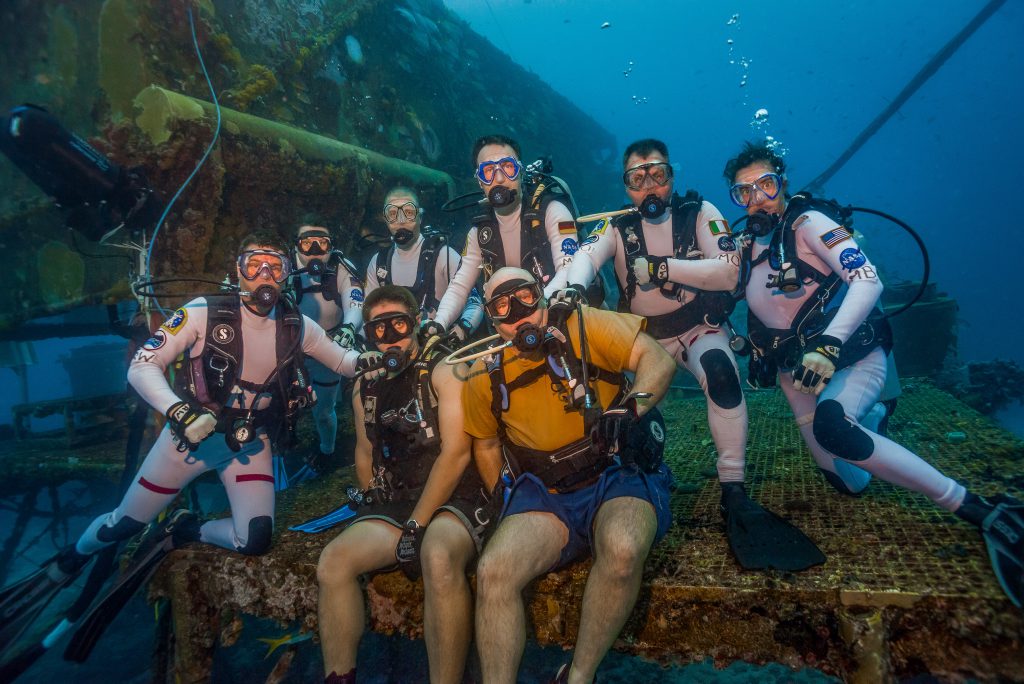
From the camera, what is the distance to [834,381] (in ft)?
11.0

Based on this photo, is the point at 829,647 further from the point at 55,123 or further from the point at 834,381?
the point at 55,123

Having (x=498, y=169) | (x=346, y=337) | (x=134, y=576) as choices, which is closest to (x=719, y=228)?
(x=498, y=169)

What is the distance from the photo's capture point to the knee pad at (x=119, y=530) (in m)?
3.96

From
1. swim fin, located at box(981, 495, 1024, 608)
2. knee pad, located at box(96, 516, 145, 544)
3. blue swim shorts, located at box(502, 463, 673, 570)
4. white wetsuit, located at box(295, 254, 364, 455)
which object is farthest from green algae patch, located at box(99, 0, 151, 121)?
swim fin, located at box(981, 495, 1024, 608)

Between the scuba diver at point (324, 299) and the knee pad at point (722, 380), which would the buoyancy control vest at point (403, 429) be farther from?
the knee pad at point (722, 380)

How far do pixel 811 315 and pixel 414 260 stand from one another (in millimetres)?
4400

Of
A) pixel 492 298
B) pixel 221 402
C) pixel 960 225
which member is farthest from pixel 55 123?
pixel 960 225

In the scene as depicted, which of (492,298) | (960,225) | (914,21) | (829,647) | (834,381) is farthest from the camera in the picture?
(914,21)

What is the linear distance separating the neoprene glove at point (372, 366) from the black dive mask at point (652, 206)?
8.35ft

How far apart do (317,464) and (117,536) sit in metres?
2.11

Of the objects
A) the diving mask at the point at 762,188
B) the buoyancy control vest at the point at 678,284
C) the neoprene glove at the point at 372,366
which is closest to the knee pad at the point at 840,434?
the buoyancy control vest at the point at 678,284

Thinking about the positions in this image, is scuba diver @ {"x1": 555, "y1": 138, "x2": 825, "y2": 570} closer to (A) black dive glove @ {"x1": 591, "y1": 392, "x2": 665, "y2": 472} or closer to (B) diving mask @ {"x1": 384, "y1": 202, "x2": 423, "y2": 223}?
(A) black dive glove @ {"x1": 591, "y1": 392, "x2": 665, "y2": 472}

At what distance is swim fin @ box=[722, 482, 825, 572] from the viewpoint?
8.86 feet

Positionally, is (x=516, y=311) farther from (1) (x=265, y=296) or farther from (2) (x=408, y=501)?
(1) (x=265, y=296)
